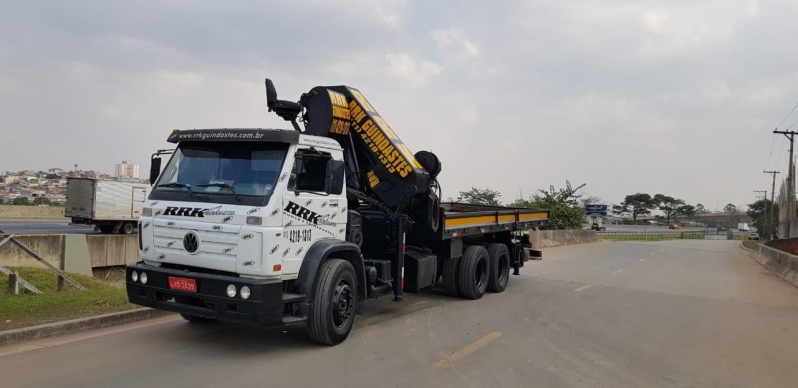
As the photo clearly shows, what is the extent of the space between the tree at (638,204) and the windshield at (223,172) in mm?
119547

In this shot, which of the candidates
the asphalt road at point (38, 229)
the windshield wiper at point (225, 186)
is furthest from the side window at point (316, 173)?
the asphalt road at point (38, 229)

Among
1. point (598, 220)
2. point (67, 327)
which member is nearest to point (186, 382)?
point (67, 327)

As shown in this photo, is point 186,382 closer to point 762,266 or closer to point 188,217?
point 188,217

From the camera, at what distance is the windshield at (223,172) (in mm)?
6098

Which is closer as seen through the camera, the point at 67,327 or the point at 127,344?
the point at 127,344

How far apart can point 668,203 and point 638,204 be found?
20.1 feet

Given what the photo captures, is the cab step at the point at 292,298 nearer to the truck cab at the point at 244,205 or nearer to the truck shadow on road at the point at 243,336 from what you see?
the truck cab at the point at 244,205

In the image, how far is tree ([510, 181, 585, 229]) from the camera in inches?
1371

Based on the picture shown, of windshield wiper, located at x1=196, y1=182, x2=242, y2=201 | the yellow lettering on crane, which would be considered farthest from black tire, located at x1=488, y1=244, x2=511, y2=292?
windshield wiper, located at x1=196, y1=182, x2=242, y2=201

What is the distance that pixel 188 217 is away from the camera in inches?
238

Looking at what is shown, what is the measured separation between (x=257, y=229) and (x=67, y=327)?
3076mm

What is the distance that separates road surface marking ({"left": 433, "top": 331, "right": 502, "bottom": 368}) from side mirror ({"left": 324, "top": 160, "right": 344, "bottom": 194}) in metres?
2.36

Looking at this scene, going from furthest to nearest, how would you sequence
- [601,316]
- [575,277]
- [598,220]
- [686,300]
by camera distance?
[598,220]
[575,277]
[686,300]
[601,316]

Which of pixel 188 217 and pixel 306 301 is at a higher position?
pixel 188 217
